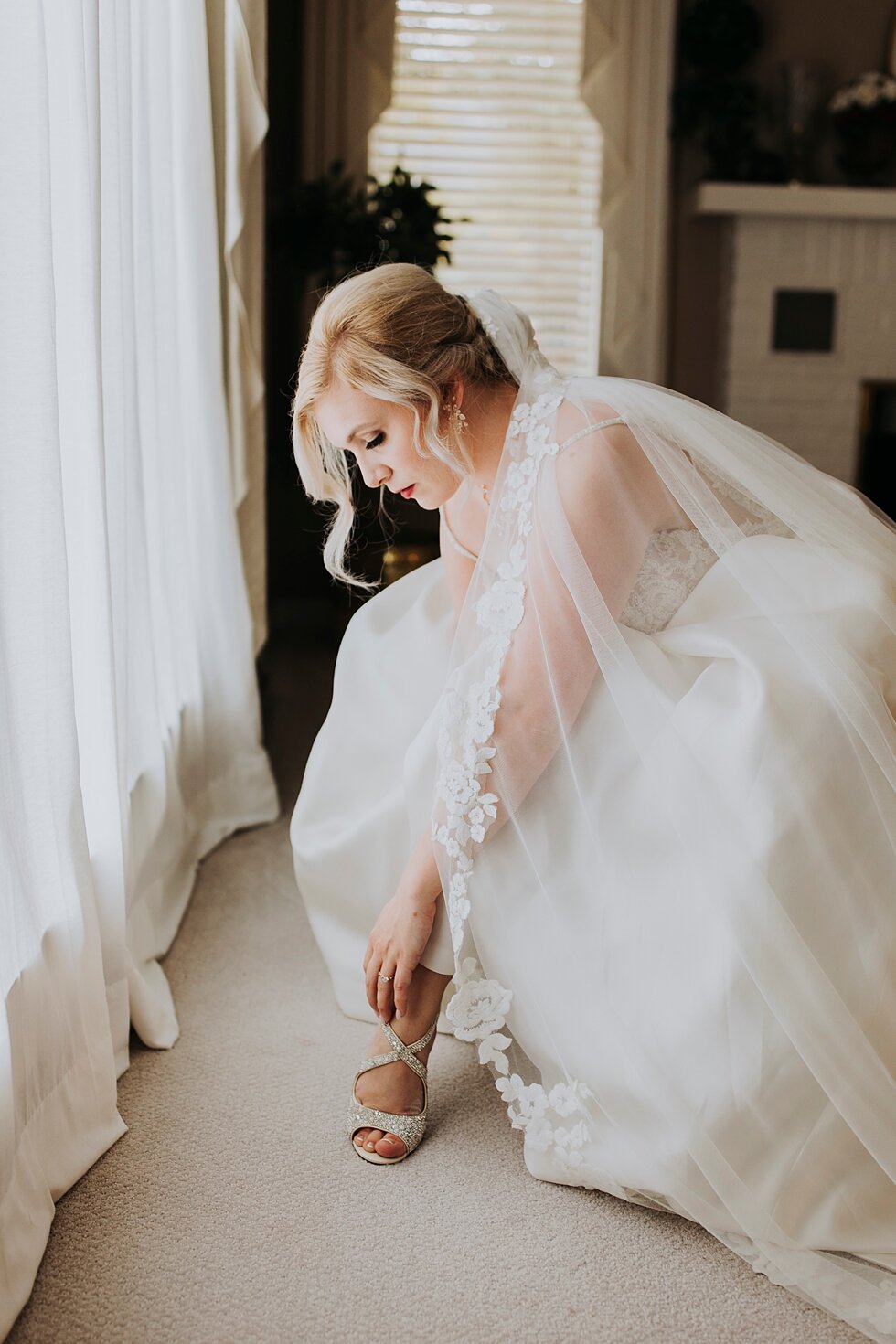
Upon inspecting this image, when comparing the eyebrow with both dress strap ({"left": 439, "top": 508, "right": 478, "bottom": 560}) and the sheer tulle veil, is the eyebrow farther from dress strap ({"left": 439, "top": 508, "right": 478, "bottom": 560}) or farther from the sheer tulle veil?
dress strap ({"left": 439, "top": 508, "right": 478, "bottom": 560})

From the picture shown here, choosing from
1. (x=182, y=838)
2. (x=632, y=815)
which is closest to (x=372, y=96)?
(x=182, y=838)

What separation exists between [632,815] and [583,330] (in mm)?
3767

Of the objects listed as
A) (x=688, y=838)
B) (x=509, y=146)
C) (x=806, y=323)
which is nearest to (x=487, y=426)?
(x=688, y=838)

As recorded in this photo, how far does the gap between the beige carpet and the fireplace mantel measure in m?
4.01

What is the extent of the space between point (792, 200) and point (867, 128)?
0.39 meters

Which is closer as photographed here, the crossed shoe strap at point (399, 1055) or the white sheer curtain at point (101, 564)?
the white sheer curtain at point (101, 564)

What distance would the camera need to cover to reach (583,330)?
4.71 m

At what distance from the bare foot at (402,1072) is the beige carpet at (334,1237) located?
0.04 meters

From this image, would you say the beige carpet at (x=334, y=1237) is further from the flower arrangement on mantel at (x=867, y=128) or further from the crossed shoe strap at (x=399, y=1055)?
the flower arrangement on mantel at (x=867, y=128)

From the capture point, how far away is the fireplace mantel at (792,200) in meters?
4.67

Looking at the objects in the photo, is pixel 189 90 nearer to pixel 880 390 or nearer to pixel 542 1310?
pixel 542 1310

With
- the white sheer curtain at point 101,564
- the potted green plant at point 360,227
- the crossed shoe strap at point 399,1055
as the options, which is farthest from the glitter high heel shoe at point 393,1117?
the potted green plant at point 360,227

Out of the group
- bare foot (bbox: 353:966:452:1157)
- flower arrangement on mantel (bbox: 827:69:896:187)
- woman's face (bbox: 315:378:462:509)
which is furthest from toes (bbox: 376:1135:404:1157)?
flower arrangement on mantel (bbox: 827:69:896:187)

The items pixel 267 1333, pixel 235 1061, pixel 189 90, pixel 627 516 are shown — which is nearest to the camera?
pixel 267 1333
